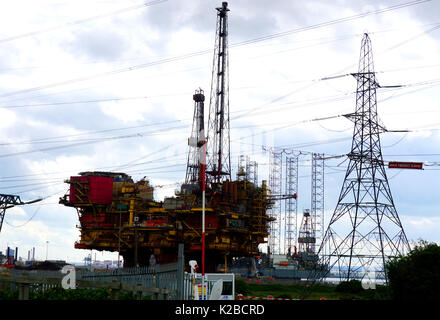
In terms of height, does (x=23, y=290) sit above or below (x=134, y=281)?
above

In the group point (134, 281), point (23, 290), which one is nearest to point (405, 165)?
point (134, 281)

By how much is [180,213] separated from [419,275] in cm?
6114

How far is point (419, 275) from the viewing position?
36312mm

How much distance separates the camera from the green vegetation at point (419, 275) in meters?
35.5

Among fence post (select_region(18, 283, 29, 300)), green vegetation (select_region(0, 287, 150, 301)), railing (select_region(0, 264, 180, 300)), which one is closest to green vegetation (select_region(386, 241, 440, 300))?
railing (select_region(0, 264, 180, 300))

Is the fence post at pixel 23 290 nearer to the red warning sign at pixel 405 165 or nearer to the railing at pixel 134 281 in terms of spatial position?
the railing at pixel 134 281

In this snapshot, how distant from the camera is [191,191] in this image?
10144cm

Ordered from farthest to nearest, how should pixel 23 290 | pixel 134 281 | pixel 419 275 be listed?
pixel 419 275
pixel 134 281
pixel 23 290

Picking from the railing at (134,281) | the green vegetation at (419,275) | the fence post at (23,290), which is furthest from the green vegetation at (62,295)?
the green vegetation at (419,275)

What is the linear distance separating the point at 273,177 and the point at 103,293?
143m

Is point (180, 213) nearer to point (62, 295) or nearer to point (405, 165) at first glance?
point (405, 165)

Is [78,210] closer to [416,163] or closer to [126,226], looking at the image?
[126,226]

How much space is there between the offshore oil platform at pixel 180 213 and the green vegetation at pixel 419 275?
53.4 m
